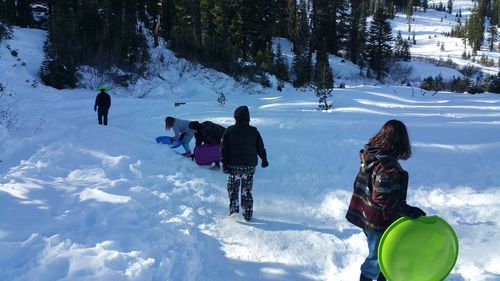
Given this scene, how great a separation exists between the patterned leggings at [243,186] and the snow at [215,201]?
0.78 feet

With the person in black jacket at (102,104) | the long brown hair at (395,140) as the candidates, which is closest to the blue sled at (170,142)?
the person in black jacket at (102,104)

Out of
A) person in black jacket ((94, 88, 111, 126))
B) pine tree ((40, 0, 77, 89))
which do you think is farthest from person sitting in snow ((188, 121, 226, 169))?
pine tree ((40, 0, 77, 89))

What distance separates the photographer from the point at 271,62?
3559cm

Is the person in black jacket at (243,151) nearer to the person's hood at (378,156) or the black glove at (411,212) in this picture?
the person's hood at (378,156)

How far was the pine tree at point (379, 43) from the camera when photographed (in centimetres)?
4781

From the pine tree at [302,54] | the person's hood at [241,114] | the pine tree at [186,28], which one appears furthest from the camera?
the pine tree at [302,54]

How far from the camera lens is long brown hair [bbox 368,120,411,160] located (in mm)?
3326

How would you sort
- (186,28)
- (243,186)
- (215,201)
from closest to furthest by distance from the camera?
1. (243,186)
2. (215,201)
3. (186,28)

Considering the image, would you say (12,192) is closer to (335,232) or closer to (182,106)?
(335,232)

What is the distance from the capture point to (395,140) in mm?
3322

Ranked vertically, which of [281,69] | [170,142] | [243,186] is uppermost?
[281,69]

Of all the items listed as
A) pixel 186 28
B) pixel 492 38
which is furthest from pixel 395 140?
pixel 492 38

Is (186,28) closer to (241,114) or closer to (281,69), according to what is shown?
(281,69)

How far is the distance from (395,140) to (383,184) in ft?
1.24
